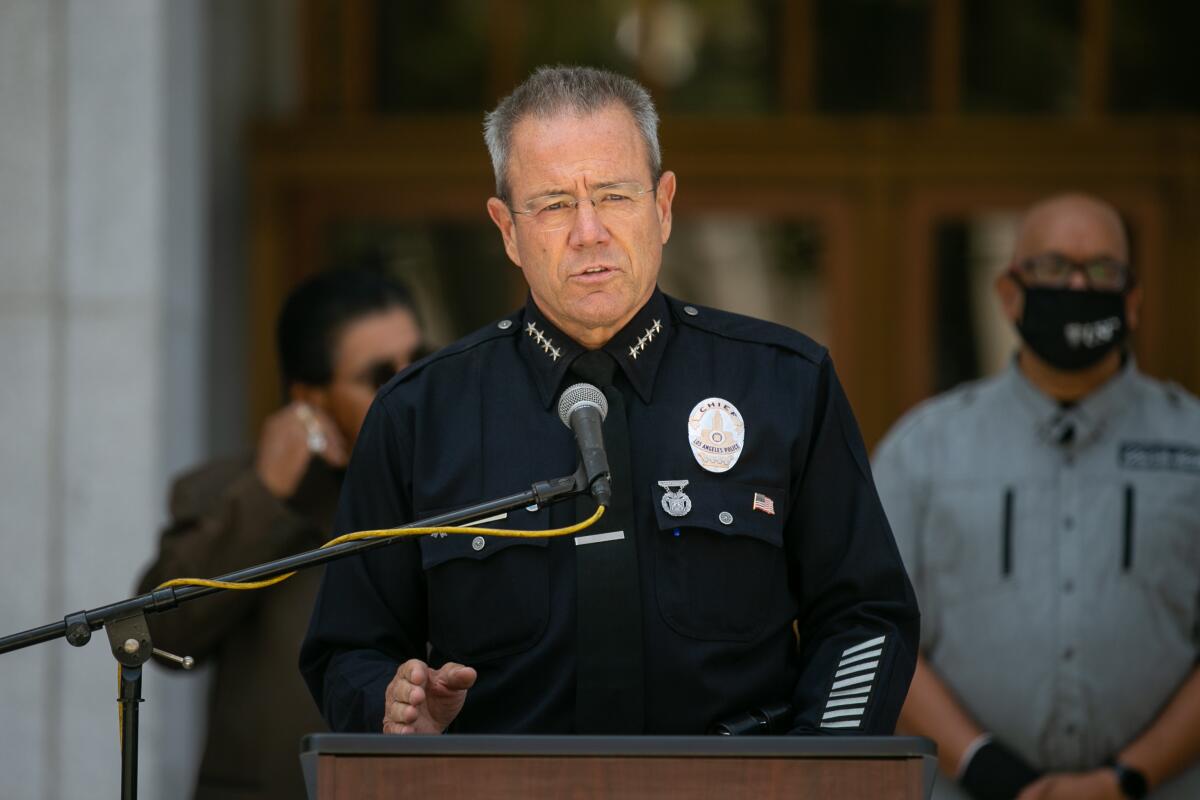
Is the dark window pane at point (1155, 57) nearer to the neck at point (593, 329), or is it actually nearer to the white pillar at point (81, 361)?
the white pillar at point (81, 361)

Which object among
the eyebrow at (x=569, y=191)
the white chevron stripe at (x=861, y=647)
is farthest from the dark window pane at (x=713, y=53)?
the white chevron stripe at (x=861, y=647)

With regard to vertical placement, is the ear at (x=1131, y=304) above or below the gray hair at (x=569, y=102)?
below

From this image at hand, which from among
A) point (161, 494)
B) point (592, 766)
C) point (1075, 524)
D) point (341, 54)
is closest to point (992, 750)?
point (1075, 524)

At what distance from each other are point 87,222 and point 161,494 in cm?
85

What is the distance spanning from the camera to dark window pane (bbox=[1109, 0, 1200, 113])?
628 centimetres

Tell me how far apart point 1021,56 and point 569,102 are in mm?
3923

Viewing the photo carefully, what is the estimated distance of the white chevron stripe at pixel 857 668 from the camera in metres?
2.60

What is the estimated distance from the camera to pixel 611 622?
2588mm

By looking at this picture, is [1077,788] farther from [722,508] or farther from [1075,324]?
[722,508]

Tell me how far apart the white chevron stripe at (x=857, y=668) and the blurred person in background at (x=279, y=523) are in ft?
5.08

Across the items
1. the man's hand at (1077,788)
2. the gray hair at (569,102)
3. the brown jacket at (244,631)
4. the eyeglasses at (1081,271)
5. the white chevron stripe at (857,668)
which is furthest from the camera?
the eyeglasses at (1081,271)

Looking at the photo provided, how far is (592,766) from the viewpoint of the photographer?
6.55ft

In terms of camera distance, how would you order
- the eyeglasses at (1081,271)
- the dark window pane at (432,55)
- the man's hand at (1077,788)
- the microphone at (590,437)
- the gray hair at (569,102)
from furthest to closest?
the dark window pane at (432,55) → the eyeglasses at (1081,271) → the man's hand at (1077,788) → the gray hair at (569,102) → the microphone at (590,437)

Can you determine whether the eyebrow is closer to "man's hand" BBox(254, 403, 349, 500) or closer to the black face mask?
"man's hand" BBox(254, 403, 349, 500)
